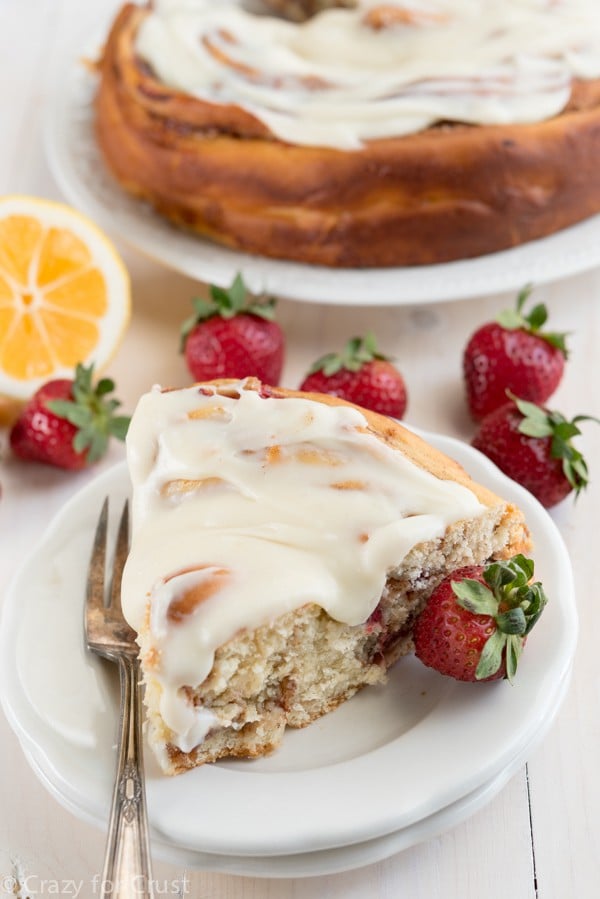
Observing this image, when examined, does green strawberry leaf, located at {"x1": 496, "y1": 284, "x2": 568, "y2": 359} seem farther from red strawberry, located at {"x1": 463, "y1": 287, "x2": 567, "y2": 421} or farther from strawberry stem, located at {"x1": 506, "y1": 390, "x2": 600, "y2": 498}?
strawberry stem, located at {"x1": 506, "y1": 390, "x2": 600, "y2": 498}

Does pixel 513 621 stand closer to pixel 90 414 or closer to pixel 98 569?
pixel 98 569

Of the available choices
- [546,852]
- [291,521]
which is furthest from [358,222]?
[546,852]

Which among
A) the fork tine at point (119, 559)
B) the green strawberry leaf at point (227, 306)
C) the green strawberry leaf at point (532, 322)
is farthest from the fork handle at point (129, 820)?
the green strawberry leaf at point (532, 322)

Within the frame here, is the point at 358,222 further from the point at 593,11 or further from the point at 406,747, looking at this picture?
the point at 406,747

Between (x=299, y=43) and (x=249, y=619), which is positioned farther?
(x=299, y=43)

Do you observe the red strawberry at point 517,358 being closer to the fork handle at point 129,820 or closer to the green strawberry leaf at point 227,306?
the green strawberry leaf at point 227,306

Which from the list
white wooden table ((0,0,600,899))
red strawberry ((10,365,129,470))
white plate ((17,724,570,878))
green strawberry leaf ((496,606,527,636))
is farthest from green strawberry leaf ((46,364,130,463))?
green strawberry leaf ((496,606,527,636))
